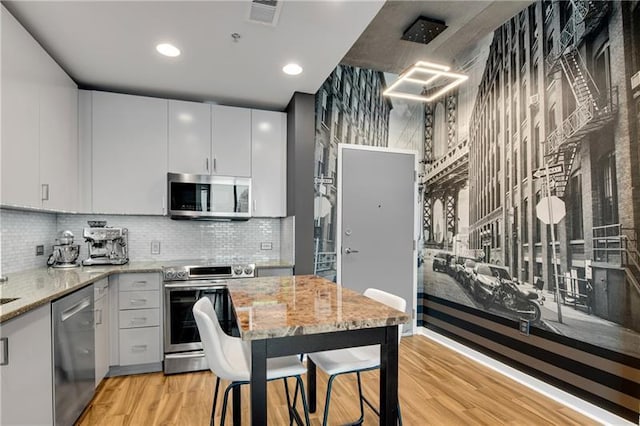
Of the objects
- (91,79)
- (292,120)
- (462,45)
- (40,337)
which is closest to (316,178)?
(292,120)

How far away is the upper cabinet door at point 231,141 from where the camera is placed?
11.3 ft

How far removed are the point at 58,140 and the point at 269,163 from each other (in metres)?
1.75

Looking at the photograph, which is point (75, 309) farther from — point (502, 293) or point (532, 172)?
point (532, 172)

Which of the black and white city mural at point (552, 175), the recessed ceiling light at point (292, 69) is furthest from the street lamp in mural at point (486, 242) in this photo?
the recessed ceiling light at point (292, 69)

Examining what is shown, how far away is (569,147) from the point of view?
248cm

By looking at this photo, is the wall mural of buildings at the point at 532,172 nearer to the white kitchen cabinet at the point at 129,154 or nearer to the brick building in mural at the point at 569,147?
the brick building in mural at the point at 569,147

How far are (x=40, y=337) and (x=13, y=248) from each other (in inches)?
50.0

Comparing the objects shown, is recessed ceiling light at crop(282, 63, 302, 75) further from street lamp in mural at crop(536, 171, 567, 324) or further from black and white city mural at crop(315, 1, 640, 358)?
street lamp in mural at crop(536, 171, 567, 324)

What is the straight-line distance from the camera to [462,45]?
3.49m

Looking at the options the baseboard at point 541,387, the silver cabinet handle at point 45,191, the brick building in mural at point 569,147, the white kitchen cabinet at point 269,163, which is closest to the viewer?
the brick building in mural at point 569,147

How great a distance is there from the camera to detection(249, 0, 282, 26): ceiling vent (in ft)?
6.70

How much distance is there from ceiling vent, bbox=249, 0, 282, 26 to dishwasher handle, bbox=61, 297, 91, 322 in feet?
6.84

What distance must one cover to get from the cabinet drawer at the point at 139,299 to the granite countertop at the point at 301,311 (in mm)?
1245

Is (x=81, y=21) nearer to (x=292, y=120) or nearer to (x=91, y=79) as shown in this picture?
(x=91, y=79)
